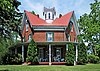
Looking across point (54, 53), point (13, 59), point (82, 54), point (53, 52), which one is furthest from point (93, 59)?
point (13, 59)

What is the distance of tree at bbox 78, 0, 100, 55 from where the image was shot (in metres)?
51.8

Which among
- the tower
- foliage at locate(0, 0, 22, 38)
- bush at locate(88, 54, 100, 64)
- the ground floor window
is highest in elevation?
the tower

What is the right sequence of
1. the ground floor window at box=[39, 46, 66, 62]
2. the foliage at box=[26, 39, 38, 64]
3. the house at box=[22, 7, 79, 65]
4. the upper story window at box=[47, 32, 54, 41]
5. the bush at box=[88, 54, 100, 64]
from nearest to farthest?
the foliage at box=[26, 39, 38, 64], the house at box=[22, 7, 79, 65], the upper story window at box=[47, 32, 54, 41], the ground floor window at box=[39, 46, 66, 62], the bush at box=[88, 54, 100, 64]

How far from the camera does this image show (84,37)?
174 ft

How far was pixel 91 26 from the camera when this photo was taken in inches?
2048

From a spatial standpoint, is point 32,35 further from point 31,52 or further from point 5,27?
point 5,27

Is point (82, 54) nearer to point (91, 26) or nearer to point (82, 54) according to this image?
point (82, 54)

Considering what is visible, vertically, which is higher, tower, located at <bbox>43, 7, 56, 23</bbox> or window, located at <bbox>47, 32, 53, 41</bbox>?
tower, located at <bbox>43, 7, 56, 23</bbox>

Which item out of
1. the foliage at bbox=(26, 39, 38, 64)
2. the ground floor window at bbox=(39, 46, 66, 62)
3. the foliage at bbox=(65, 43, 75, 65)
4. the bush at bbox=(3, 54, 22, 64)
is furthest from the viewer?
the ground floor window at bbox=(39, 46, 66, 62)

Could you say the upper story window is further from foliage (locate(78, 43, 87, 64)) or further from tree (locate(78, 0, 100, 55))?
tree (locate(78, 0, 100, 55))

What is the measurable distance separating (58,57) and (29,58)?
6.33 metres

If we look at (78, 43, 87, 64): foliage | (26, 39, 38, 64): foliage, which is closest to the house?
(78, 43, 87, 64): foliage

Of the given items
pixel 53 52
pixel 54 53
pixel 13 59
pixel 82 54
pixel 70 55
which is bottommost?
pixel 13 59

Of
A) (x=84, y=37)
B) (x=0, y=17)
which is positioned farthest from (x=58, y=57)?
(x=0, y=17)
